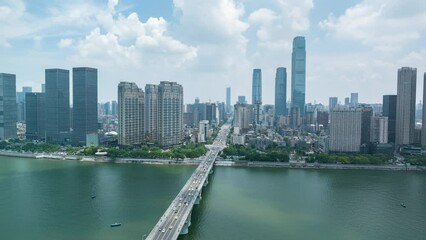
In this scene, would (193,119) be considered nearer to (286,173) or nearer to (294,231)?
(286,173)

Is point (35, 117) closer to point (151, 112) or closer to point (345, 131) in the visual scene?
point (151, 112)

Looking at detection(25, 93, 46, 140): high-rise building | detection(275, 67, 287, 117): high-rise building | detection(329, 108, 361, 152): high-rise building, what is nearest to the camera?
detection(329, 108, 361, 152): high-rise building

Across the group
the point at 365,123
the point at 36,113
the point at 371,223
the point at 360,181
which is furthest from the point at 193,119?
the point at 371,223

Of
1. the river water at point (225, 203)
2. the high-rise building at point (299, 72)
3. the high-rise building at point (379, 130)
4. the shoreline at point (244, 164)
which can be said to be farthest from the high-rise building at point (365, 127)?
the high-rise building at point (299, 72)

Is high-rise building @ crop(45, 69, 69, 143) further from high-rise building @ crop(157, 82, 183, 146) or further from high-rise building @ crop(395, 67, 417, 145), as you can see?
high-rise building @ crop(395, 67, 417, 145)

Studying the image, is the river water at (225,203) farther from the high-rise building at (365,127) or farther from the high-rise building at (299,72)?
the high-rise building at (299,72)

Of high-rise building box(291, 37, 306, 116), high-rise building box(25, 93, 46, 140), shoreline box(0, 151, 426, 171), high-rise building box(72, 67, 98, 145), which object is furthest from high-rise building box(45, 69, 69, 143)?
high-rise building box(291, 37, 306, 116)
